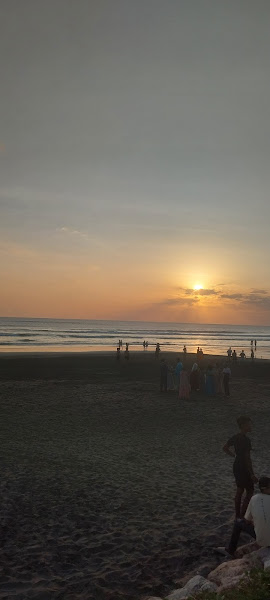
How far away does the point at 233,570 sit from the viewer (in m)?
6.64

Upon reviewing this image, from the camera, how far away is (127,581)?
7.07 meters

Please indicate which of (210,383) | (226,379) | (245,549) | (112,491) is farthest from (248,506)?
(210,383)

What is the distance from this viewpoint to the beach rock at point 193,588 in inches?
244

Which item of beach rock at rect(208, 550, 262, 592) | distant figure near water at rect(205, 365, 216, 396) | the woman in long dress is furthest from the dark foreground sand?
distant figure near water at rect(205, 365, 216, 396)

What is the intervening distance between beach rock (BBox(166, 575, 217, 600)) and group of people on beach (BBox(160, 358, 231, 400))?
715 inches

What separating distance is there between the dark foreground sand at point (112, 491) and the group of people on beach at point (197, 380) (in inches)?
65.6

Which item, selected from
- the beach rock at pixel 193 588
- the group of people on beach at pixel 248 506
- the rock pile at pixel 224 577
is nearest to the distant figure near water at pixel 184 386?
the group of people on beach at pixel 248 506

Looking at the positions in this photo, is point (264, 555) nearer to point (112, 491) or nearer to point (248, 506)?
point (248, 506)

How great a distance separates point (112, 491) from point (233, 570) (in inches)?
185

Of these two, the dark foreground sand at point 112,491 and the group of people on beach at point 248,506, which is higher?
the group of people on beach at point 248,506

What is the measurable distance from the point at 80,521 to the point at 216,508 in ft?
9.84

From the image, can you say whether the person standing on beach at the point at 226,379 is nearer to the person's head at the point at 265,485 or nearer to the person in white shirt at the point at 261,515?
the person in white shirt at the point at 261,515

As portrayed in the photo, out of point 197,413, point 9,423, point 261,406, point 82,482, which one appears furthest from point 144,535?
point 261,406

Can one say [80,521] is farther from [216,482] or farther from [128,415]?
[128,415]
